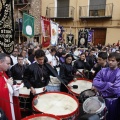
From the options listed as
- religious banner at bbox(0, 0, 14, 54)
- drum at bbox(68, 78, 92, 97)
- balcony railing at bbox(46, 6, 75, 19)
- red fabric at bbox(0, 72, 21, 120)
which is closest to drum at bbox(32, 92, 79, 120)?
red fabric at bbox(0, 72, 21, 120)

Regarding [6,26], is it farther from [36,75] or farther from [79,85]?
[79,85]

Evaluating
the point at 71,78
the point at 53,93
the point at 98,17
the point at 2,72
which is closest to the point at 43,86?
the point at 53,93

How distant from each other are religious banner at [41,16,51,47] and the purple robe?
4215mm

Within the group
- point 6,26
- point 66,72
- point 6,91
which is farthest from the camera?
point 66,72

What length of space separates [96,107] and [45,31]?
5216mm

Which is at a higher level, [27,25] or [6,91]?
[27,25]

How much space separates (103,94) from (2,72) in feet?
5.82

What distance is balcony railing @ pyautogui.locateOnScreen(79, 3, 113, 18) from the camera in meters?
18.3

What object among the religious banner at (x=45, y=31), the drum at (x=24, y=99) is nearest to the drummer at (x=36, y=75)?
the drum at (x=24, y=99)

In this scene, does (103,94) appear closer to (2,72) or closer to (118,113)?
(118,113)

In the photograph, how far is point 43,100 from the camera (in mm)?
3307

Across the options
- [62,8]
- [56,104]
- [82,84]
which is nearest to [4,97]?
[56,104]

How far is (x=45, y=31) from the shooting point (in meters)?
7.78

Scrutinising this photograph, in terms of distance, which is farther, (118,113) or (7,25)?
(7,25)
